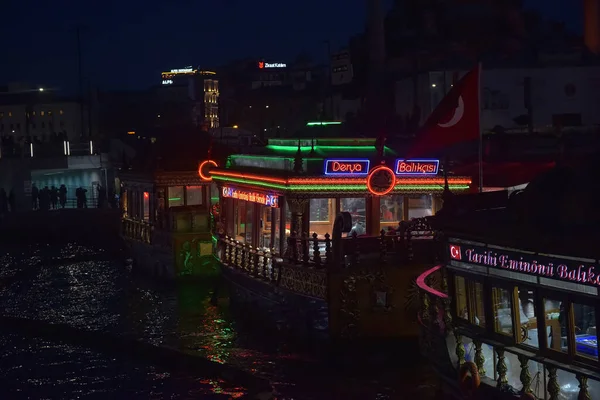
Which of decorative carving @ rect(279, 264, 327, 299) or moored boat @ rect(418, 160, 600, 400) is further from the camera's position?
decorative carving @ rect(279, 264, 327, 299)

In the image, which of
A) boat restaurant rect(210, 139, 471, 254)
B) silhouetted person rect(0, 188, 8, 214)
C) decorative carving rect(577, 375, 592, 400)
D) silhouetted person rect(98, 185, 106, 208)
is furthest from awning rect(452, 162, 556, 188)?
silhouetted person rect(0, 188, 8, 214)

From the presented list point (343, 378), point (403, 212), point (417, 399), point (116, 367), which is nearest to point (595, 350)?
point (417, 399)

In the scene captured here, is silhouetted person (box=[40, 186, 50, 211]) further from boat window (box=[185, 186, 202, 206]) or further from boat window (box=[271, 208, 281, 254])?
boat window (box=[271, 208, 281, 254])

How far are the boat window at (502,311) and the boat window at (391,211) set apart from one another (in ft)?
35.1

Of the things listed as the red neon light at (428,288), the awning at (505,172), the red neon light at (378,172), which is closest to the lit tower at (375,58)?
the awning at (505,172)

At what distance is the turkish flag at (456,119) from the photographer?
54.5ft

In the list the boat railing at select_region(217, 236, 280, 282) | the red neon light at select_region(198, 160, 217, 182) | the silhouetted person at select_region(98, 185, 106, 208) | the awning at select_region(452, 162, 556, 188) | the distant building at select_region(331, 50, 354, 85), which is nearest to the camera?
the boat railing at select_region(217, 236, 280, 282)

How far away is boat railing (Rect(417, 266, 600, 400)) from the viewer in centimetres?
1095

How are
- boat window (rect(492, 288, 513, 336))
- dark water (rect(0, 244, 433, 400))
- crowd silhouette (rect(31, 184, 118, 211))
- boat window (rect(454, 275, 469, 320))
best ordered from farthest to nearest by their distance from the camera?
crowd silhouette (rect(31, 184, 118, 211))
dark water (rect(0, 244, 433, 400))
boat window (rect(454, 275, 469, 320))
boat window (rect(492, 288, 513, 336))

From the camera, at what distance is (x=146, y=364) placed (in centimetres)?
1908

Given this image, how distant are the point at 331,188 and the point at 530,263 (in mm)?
10421

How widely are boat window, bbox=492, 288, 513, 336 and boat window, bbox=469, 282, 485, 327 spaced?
1.11ft

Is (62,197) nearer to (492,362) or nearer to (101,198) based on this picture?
(101,198)

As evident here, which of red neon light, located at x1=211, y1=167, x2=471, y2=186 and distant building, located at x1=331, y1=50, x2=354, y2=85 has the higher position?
distant building, located at x1=331, y1=50, x2=354, y2=85
